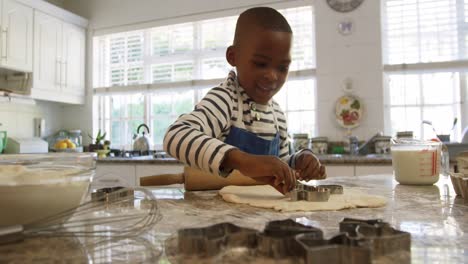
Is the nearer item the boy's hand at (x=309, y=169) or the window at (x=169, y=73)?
the boy's hand at (x=309, y=169)

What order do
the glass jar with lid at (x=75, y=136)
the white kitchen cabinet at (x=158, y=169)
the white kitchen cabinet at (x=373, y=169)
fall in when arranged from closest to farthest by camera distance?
the white kitchen cabinet at (x=373, y=169) < the white kitchen cabinet at (x=158, y=169) < the glass jar with lid at (x=75, y=136)

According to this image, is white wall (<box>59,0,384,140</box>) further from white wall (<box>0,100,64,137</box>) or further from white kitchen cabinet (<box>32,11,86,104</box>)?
white wall (<box>0,100,64,137</box>)

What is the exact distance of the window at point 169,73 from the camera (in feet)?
9.28

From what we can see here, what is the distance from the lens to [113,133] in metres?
3.51

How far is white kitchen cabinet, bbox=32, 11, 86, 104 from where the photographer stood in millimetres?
2906

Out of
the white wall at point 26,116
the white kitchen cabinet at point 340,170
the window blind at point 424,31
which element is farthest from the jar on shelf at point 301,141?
the white wall at point 26,116

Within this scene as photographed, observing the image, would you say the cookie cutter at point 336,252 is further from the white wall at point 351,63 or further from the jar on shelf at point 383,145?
the white wall at point 351,63

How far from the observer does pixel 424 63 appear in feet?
8.24

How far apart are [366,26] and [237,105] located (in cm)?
199

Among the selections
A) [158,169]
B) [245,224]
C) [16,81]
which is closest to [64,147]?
[16,81]

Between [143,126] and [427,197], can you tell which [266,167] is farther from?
[143,126]

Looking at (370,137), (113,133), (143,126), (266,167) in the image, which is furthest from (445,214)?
(113,133)

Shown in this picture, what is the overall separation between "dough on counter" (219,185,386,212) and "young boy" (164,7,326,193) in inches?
1.4

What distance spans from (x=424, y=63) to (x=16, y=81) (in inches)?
123
